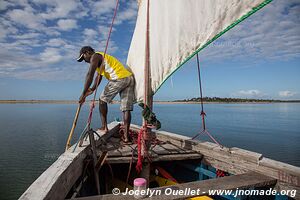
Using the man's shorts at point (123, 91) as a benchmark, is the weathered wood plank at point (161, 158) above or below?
below

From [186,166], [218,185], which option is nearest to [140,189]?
[218,185]

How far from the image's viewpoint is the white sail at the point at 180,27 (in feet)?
9.46

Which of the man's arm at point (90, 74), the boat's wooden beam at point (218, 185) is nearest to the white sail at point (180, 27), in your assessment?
the man's arm at point (90, 74)

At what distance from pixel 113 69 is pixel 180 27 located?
1.79m

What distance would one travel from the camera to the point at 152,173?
4523mm

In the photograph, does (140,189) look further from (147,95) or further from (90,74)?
(90,74)

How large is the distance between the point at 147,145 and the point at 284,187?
6.30 feet

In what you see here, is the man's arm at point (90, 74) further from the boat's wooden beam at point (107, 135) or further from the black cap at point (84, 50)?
the boat's wooden beam at point (107, 135)

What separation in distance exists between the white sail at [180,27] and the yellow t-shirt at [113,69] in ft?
1.31

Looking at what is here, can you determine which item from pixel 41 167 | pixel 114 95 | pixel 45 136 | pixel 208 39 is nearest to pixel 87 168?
pixel 114 95

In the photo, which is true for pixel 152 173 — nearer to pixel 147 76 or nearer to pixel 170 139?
pixel 170 139

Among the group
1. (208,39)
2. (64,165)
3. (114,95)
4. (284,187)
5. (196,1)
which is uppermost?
(196,1)

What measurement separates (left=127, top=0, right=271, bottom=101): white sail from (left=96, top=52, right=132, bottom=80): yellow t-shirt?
398 millimetres

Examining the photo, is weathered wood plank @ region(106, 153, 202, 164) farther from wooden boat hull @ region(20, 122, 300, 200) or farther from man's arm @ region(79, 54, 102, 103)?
man's arm @ region(79, 54, 102, 103)
